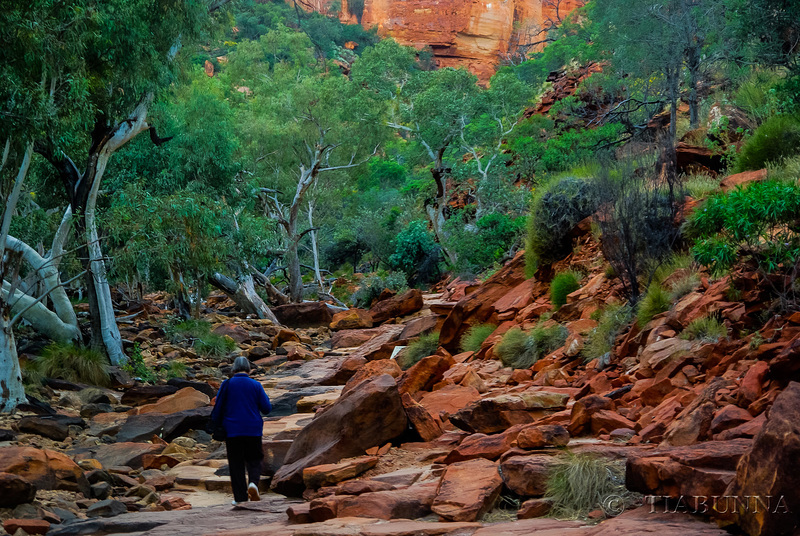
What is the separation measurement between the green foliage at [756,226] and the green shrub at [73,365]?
1095 centimetres

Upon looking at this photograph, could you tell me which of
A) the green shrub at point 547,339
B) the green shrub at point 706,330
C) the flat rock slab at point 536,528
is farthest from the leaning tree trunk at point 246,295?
the flat rock slab at point 536,528

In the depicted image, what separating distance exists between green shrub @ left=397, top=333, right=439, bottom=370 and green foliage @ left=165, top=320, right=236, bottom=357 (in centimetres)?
657

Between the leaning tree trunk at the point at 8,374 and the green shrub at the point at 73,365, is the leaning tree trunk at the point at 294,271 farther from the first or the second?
the leaning tree trunk at the point at 8,374

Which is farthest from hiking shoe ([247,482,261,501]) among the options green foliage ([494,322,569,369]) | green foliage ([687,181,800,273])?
green foliage ([687,181,800,273])

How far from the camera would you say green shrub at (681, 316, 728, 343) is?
6.39m

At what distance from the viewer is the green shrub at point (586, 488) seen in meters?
4.16

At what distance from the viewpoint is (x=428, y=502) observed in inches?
187

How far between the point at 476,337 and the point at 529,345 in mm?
1928

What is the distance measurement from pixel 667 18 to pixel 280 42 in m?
42.5

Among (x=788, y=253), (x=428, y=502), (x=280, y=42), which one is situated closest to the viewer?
(x=428, y=502)

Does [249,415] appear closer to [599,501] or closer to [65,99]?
[599,501]

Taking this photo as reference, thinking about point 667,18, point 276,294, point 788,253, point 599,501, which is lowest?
point 276,294

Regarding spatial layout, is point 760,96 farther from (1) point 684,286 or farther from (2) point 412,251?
(2) point 412,251

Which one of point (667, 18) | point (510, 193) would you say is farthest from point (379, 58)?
point (667, 18)
